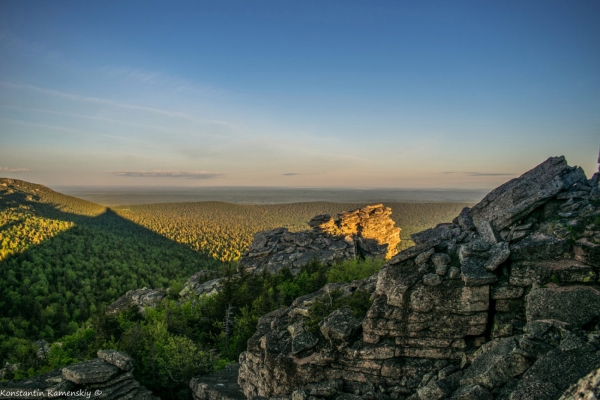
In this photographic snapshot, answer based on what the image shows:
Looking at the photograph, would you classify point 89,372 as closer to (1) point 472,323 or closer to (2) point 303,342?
(2) point 303,342

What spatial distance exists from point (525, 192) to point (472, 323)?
839 centimetres

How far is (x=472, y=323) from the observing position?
12.0 meters

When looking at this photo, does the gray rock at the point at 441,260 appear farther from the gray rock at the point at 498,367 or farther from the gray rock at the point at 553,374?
the gray rock at the point at 553,374

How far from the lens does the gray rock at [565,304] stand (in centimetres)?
1001

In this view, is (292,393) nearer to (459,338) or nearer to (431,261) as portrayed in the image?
(459,338)

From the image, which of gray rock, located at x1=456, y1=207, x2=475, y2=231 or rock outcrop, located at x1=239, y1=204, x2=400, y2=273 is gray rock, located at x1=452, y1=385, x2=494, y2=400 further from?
rock outcrop, located at x1=239, y1=204, x2=400, y2=273

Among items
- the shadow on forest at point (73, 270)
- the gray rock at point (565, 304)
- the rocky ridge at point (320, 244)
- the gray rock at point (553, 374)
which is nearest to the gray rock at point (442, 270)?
the gray rock at point (565, 304)

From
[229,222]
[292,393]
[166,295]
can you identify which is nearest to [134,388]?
[292,393]

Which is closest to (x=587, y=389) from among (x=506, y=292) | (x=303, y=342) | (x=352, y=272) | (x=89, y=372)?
(x=506, y=292)

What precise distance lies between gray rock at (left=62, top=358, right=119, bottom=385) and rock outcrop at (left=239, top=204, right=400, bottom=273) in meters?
31.7

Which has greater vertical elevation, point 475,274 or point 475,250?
point 475,250

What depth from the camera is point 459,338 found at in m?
12.1

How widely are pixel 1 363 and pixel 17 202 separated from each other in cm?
10752

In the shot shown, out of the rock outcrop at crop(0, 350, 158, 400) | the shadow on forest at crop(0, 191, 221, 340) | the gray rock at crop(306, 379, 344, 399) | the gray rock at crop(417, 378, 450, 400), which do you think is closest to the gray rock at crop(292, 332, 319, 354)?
the gray rock at crop(306, 379, 344, 399)
